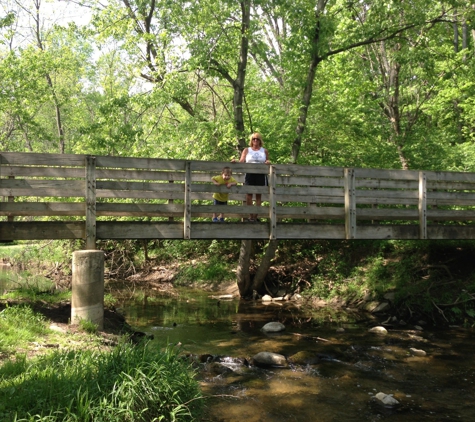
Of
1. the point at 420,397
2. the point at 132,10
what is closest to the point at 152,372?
the point at 420,397

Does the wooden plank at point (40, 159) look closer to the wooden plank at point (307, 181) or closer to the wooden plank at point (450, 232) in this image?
the wooden plank at point (307, 181)

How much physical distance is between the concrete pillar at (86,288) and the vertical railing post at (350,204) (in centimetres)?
538

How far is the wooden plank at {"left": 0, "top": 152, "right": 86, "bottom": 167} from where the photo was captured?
7922 millimetres

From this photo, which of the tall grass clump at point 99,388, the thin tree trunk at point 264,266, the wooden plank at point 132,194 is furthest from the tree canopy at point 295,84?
the tall grass clump at point 99,388

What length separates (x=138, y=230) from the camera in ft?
28.7

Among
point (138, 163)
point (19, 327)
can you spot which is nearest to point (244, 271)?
point (138, 163)

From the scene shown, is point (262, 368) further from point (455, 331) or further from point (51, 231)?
point (455, 331)

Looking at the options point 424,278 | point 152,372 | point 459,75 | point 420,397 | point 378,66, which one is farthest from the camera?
point 378,66

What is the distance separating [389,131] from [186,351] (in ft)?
39.7

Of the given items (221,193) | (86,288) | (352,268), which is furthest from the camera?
(352,268)

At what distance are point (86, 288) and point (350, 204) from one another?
229 inches

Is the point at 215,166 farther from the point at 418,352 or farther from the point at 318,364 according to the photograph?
the point at 418,352

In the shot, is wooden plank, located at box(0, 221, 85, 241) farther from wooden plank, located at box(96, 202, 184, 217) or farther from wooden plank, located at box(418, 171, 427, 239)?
wooden plank, located at box(418, 171, 427, 239)

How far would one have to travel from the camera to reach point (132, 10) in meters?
15.6
